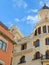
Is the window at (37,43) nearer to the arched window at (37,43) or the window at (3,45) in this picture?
the arched window at (37,43)

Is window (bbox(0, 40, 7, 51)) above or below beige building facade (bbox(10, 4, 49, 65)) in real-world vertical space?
below

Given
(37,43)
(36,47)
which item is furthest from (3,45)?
(37,43)

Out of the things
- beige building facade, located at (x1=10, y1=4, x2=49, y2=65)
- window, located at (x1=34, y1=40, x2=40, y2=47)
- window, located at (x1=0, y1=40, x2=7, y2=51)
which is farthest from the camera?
window, located at (x1=34, y1=40, x2=40, y2=47)

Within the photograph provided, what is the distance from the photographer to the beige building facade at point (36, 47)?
34625mm

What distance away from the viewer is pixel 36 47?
36.5 metres

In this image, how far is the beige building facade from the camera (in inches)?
1363

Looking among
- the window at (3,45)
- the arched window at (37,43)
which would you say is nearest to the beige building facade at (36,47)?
the arched window at (37,43)

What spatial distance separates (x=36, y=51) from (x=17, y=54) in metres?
5.51

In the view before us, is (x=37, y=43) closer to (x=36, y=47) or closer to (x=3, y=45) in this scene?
(x=36, y=47)

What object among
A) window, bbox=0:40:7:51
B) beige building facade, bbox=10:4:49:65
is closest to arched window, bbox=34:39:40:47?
beige building facade, bbox=10:4:49:65

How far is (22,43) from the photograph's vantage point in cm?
4031

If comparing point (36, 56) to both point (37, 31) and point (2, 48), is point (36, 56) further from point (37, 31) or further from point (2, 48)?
point (2, 48)

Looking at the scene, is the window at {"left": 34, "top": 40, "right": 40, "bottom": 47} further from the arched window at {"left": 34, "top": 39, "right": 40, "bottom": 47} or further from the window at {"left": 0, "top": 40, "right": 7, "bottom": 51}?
the window at {"left": 0, "top": 40, "right": 7, "bottom": 51}

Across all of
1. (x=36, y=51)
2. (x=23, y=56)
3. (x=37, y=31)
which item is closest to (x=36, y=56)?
(x=36, y=51)
